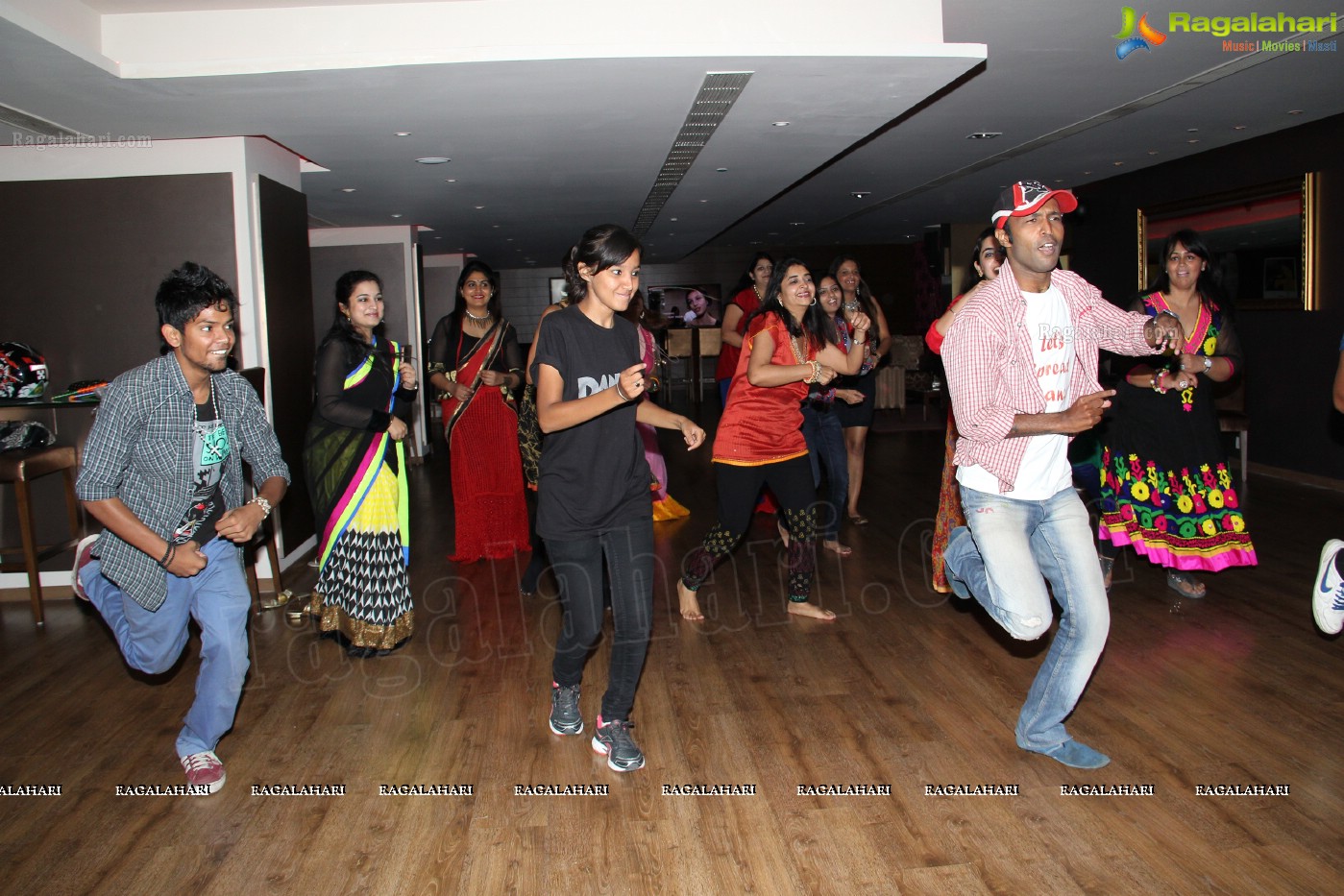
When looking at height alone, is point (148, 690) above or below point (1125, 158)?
below

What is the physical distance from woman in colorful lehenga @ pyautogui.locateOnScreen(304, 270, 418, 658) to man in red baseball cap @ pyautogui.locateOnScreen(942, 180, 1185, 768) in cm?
226

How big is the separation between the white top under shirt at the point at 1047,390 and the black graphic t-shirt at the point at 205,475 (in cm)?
216

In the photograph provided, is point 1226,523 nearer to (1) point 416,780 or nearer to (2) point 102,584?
(1) point 416,780

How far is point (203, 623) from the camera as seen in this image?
282 centimetres

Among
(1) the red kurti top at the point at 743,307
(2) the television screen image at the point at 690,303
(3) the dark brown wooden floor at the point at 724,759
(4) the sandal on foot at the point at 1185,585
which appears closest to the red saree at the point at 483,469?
(3) the dark brown wooden floor at the point at 724,759

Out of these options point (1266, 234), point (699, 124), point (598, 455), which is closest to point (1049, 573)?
point (598, 455)

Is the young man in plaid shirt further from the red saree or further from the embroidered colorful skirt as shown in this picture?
the red saree

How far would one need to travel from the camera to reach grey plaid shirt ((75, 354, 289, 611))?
2600 mm

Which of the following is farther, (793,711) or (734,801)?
(793,711)

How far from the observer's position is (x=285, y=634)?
14.6 ft

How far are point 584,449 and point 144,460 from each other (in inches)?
47.3

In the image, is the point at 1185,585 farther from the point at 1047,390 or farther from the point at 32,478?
the point at 32,478

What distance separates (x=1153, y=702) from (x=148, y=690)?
12.0ft

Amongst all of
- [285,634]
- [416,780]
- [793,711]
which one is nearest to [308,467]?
[285,634]
